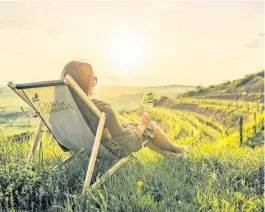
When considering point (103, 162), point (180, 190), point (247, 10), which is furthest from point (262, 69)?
point (103, 162)

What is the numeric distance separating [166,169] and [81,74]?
787 mm

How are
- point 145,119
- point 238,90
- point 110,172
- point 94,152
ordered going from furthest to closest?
point 238,90 < point 145,119 < point 110,172 < point 94,152

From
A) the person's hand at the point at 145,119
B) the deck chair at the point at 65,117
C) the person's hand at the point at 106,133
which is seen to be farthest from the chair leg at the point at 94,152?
the person's hand at the point at 145,119

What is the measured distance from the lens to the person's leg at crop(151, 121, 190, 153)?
11.2 ft

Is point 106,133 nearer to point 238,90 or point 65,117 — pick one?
point 65,117

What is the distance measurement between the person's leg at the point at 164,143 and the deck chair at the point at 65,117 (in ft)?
0.73

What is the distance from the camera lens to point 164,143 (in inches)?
135

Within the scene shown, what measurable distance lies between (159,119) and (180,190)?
0.45 m

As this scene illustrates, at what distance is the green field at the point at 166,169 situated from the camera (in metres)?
3.20

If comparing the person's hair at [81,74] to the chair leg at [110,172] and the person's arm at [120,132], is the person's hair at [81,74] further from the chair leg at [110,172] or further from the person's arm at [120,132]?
the chair leg at [110,172]

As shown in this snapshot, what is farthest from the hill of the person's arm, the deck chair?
the deck chair

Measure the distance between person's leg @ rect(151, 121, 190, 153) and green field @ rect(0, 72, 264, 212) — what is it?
0.03 metres

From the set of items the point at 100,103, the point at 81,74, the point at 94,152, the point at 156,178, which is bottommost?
the point at 156,178

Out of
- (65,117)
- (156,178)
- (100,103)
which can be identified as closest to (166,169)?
(156,178)
